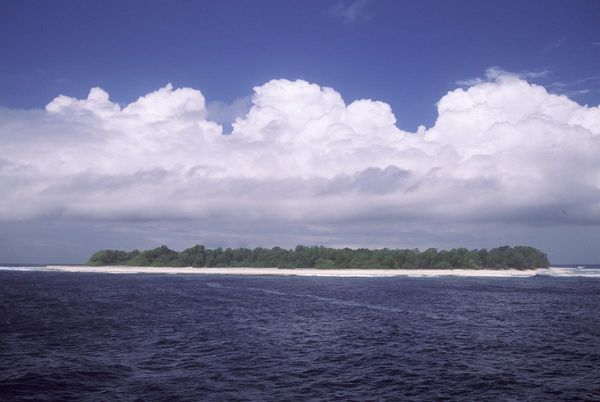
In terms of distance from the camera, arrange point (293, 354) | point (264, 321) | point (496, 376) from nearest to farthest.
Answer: point (496, 376), point (293, 354), point (264, 321)

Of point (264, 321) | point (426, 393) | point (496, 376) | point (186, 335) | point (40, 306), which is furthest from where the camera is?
point (40, 306)

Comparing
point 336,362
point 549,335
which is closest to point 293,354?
point 336,362

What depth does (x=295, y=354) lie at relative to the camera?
41875 millimetres

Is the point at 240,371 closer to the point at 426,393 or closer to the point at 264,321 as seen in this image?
the point at 426,393

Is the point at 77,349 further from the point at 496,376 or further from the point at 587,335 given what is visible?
the point at 587,335

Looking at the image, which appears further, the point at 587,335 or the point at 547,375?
the point at 587,335

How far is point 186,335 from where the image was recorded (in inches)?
2002

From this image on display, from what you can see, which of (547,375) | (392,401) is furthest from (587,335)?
(392,401)

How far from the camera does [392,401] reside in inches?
1128

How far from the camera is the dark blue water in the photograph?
101 ft

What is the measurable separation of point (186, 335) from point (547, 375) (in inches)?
1394

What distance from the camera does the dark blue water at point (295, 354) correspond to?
30.8 m

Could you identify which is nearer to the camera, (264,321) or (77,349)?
(77,349)

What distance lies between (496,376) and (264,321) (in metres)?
34.3
